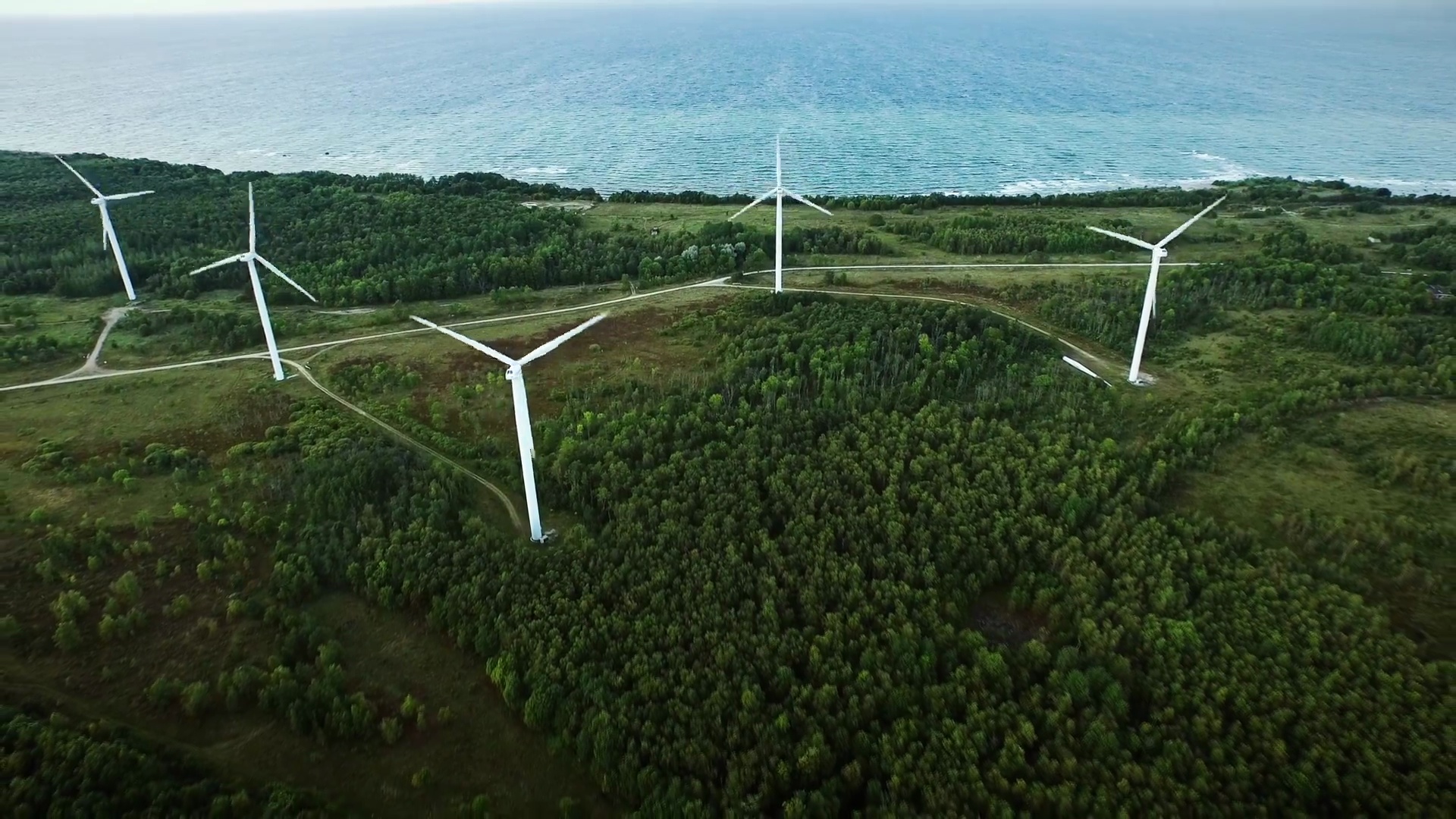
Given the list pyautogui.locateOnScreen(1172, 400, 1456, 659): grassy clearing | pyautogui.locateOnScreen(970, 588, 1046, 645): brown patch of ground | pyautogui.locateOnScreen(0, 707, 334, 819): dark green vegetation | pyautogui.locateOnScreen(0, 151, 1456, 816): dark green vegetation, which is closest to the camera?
pyautogui.locateOnScreen(0, 707, 334, 819): dark green vegetation

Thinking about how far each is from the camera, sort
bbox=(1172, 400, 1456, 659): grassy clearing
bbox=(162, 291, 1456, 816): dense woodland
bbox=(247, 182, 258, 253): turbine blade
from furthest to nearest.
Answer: bbox=(247, 182, 258, 253): turbine blade, bbox=(1172, 400, 1456, 659): grassy clearing, bbox=(162, 291, 1456, 816): dense woodland

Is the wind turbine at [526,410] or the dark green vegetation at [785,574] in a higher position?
the wind turbine at [526,410]

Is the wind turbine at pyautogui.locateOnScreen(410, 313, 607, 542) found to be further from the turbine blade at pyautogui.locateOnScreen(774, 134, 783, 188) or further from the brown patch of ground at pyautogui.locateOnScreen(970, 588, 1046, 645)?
the turbine blade at pyautogui.locateOnScreen(774, 134, 783, 188)

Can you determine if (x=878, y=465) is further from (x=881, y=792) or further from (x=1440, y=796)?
(x=1440, y=796)

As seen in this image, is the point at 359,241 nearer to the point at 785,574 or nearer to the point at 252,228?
the point at 252,228

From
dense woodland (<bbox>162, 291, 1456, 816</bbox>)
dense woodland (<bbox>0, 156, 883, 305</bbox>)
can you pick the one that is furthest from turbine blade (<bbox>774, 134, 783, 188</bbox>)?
dense woodland (<bbox>162, 291, 1456, 816</bbox>)

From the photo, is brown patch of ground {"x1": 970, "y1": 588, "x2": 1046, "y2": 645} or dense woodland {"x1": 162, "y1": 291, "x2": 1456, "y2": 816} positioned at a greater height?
dense woodland {"x1": 162, "y1": 291, "x2": 1456, "y2": 816}

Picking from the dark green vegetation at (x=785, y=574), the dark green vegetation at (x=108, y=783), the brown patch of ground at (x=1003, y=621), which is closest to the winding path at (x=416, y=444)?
the dark green vegetation at (x=785, y=574)

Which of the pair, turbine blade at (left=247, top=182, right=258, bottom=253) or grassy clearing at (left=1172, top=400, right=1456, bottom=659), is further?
turbine blade at (left=247, top=182, right=258, bottom=253)

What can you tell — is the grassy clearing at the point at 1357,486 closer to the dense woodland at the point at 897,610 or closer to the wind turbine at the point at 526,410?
the dense woodland at the point at 897,610
